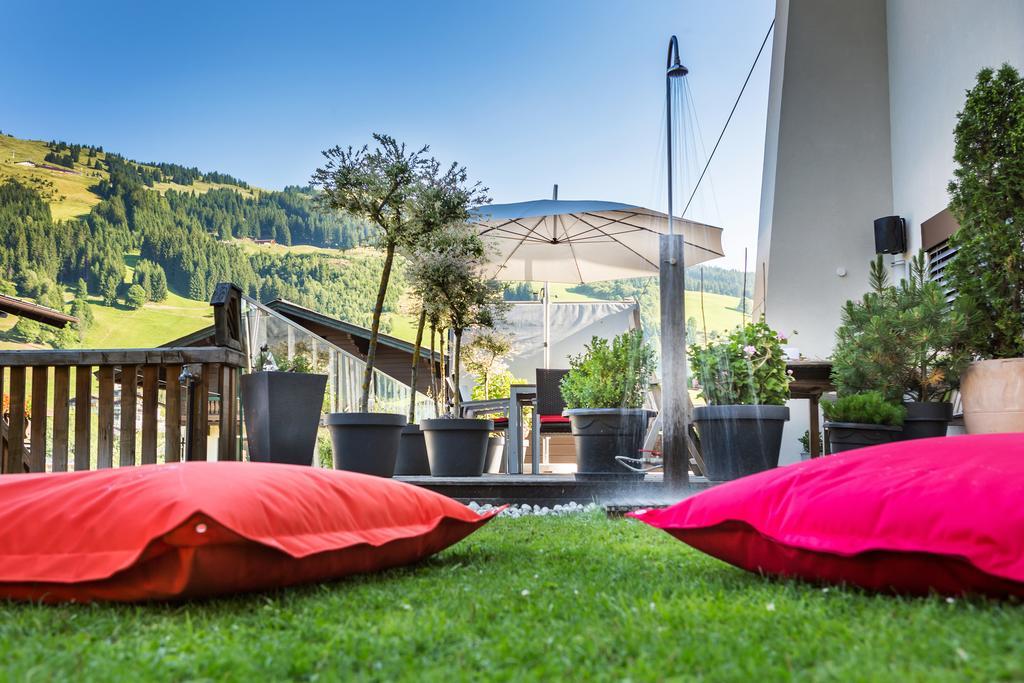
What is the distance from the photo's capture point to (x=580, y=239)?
8273 mm

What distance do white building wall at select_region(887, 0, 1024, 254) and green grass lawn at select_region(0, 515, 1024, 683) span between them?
13.2ft

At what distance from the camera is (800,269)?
7.00 metres

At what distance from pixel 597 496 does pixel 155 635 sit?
113 inches

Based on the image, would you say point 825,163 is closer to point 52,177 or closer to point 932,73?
point 932,73

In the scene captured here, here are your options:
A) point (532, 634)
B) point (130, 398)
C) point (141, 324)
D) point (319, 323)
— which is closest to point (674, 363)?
point (532, 634)

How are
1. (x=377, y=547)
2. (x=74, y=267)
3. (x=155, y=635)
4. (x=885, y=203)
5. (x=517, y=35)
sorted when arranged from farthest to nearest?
(x=74, y=267), (x=517, y=35), (x=885, y=203), (x=377, y=547), (x=155, y=635)

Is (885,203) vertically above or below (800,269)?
above

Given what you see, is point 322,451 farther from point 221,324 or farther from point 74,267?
point 74,267

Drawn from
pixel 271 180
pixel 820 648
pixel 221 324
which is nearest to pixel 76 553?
pixel 820 648

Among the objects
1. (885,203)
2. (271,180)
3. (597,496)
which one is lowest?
(597,496)

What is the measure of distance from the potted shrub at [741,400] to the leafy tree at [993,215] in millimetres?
880

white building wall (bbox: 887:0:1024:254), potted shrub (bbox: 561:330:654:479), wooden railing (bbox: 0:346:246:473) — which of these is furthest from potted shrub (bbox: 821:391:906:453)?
wooden railing (bbox: 0:346:246:473)

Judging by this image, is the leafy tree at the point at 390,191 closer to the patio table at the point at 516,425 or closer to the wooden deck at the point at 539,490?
the wooden deck at the point at 539,490

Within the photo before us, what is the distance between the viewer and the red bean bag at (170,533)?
1.49 meters
